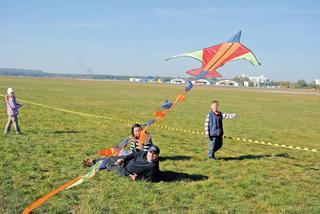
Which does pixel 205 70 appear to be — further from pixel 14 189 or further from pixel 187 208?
pixel 14 189

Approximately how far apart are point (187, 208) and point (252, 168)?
4038 millimetres

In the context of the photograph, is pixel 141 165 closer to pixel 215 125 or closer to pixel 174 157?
pixel 174 157

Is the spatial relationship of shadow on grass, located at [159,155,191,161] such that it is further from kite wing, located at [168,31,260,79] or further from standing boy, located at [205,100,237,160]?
kite wing, located at [168,31,260,79]

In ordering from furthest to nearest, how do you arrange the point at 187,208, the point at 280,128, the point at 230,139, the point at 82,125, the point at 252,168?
the point at 280,128
the point at 82,125
the point at 230,139
the point at 252,168
the point at 187,208

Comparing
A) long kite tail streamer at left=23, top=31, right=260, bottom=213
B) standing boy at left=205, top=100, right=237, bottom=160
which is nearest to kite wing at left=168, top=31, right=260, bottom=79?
long kite tail streamer at left=23, top=31, right=260, bottom=213

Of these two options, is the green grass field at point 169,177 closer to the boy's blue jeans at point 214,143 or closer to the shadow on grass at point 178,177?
the shadow on grass at point 178,177

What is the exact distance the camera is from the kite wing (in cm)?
714

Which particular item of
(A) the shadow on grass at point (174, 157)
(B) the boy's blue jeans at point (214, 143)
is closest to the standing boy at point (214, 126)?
(B) the boy's blue jeans at point (214, 143)

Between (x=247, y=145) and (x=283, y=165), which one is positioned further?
(x=247, y=145)

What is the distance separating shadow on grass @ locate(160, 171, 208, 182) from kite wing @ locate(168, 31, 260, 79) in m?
2.71

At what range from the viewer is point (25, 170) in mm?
8664

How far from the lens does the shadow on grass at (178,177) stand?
850cm

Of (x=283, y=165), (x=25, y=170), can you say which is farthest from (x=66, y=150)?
(x=283, y=165)

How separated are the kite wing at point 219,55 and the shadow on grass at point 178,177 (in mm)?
2707
